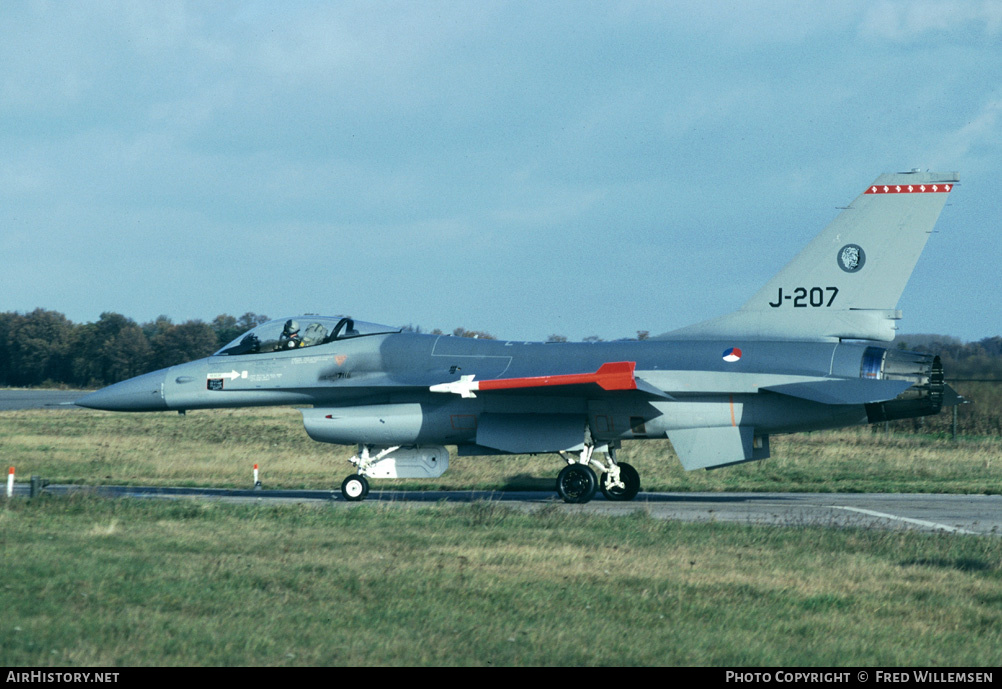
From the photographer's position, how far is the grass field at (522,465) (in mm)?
21859

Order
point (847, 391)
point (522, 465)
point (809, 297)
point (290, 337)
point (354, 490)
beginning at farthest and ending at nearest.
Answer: point (522, 465), point (290, 337), point (354, 490), point (809, 297), point (847, 391)

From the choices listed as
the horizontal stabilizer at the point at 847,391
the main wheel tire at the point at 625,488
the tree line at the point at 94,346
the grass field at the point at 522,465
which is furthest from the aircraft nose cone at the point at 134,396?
the tree line at the point at 94,346

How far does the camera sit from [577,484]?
17.4m

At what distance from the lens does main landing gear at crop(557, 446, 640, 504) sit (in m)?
17.3

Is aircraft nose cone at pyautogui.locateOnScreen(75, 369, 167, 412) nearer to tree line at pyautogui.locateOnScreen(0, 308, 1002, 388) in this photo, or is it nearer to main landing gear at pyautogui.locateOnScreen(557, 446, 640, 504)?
main landing gear at pyautogui.locateOnScreen(557, 446, 640, 504)

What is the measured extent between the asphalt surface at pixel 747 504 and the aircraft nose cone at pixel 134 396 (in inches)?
28.5

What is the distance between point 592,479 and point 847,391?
4721mm

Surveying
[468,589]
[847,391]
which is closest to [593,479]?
[847,391]

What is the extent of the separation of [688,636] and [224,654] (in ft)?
11.4

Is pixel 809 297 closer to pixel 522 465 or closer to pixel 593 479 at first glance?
pixel 593 479

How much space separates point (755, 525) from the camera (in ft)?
44.4

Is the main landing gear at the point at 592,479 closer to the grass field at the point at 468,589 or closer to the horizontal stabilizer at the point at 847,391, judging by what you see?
the grass field at the point at 468,589
